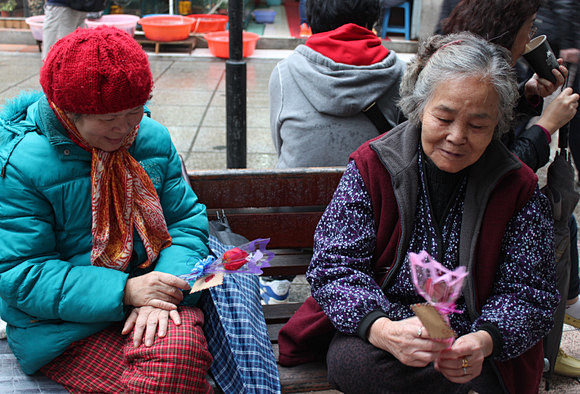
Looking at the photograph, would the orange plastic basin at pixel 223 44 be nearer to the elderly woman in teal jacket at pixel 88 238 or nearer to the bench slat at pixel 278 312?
the bench slat at pixel 278 312

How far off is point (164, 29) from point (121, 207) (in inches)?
325

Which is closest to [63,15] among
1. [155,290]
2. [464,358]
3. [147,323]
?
[155,290]

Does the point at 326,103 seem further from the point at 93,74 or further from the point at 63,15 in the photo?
the point at 63,15

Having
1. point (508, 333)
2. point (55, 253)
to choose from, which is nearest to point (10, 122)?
point (55, 253)

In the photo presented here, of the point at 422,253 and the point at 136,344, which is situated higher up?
the point at 422,253

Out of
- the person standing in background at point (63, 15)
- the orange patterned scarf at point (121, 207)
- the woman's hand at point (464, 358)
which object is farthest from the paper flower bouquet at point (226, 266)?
the person standing in background at point (63, 15)

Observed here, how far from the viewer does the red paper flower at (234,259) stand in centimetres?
208

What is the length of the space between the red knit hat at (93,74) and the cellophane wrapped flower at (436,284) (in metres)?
1.09

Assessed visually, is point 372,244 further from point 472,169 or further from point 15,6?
point 15,6

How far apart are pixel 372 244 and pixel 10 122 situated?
140cm

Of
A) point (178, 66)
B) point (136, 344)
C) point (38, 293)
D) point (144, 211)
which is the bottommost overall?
point (178, 66)

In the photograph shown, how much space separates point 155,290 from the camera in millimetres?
2107

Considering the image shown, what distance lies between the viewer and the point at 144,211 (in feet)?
7.21

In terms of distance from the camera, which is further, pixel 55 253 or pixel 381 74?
pixel 381 74
